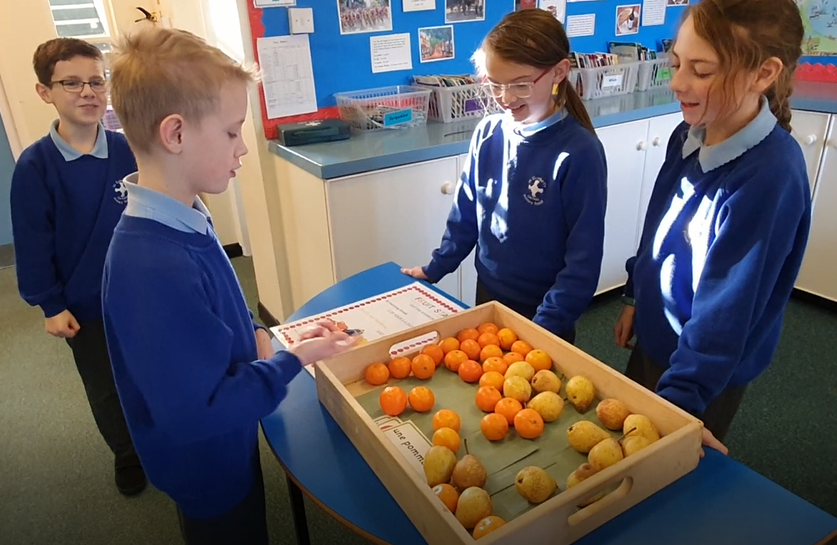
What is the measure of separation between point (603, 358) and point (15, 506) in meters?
2.24

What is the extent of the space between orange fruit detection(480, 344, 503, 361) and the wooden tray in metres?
0.09

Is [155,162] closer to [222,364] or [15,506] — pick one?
[222,364]

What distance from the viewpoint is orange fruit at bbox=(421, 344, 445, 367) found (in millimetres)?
1148

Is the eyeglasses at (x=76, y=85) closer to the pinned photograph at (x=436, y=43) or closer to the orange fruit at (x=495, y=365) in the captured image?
the orange fruit at (x=495, y=365)

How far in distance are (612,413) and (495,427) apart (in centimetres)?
19

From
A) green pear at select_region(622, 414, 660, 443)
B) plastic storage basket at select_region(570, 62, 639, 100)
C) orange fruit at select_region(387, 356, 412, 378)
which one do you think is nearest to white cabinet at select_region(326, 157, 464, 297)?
plastic storage basket at select_region(570, 62, 639, 100)

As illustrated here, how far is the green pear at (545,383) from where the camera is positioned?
1.04 metres

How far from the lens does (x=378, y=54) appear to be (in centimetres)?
255

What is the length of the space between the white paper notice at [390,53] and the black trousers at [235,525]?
6.28 feet

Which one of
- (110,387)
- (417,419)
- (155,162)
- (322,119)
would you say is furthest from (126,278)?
(322,119)

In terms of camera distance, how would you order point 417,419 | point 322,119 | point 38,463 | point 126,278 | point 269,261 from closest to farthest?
point 126,278, point 417,419, point 38,463, point 322,119, point 269,261

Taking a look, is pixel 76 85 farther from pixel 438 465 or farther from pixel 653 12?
pixel 653 12

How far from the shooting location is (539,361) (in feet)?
3.61

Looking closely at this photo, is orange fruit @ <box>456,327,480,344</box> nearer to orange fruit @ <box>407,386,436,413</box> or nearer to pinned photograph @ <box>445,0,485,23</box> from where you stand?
orange fruit @ <box>407,386,436,413</box>
